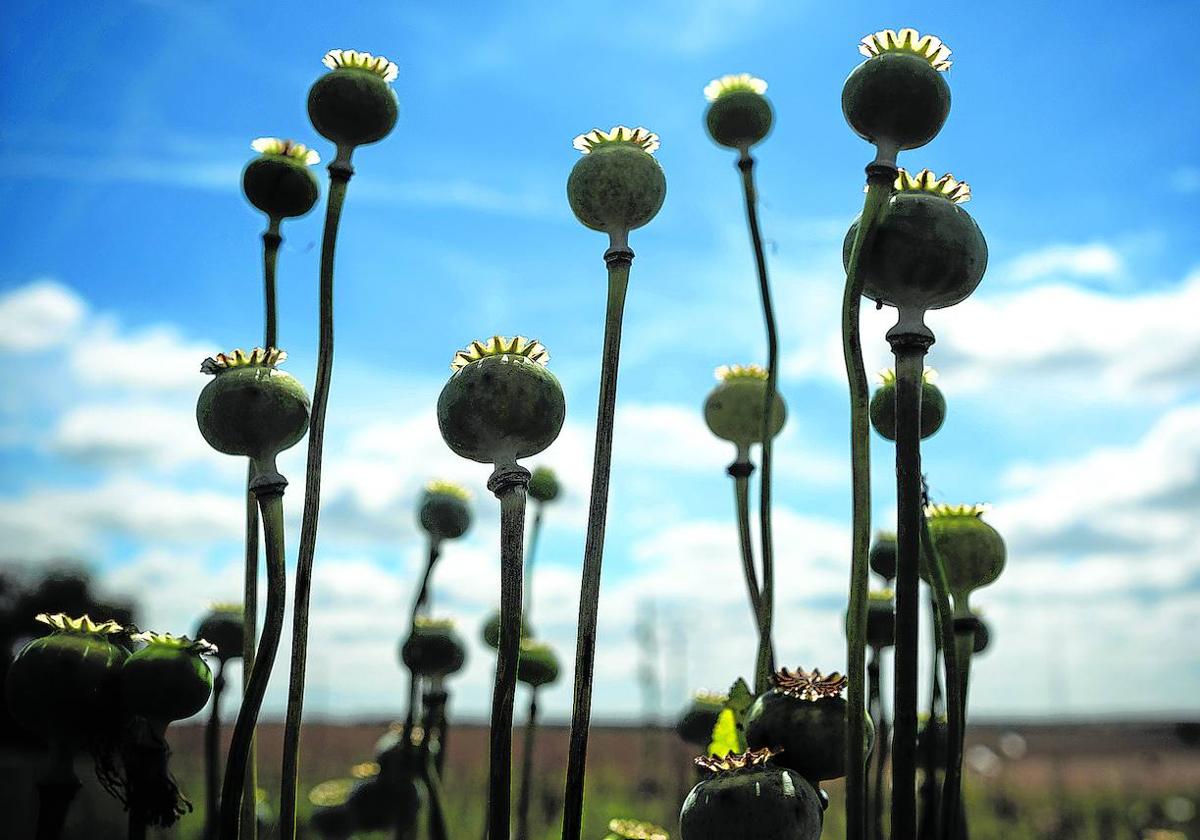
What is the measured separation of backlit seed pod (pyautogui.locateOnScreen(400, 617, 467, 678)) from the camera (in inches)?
121

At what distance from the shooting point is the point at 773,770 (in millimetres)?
1662

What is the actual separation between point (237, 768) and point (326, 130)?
4.29 feet

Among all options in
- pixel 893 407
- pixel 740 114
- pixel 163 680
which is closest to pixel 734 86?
pixel 740 114

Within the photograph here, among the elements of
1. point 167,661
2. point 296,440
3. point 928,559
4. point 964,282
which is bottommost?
point 167,661

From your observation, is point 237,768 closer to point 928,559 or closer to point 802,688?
point 802,688

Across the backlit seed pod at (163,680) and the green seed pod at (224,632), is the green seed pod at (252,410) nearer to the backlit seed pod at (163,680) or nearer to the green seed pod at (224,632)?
the backlit seed pod at (163,680)

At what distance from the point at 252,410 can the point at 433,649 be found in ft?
4.38

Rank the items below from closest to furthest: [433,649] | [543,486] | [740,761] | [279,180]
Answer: [740,761] → [279,180] → [433,649] → [543,486]

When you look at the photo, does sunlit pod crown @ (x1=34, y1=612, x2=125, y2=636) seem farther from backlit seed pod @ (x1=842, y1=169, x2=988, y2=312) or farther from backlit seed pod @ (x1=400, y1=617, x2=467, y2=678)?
backlit seed pod @ (x1=842, y1=169, x2=988, y2=312)

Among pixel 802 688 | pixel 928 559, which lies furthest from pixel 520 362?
pixel 928 559

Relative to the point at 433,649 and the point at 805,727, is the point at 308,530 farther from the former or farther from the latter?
the point at 433,649

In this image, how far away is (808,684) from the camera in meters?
1.86

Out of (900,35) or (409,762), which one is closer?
(900,35)

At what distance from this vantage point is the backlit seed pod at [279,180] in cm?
252
